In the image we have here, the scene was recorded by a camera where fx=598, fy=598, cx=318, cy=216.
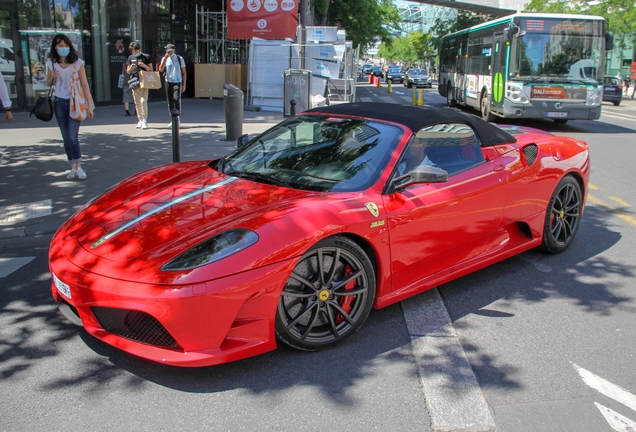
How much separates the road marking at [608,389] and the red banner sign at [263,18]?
18.5m

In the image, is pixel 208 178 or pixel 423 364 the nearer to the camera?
pixel 423 364

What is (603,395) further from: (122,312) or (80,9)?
(80,9)

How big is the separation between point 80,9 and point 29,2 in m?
1.64

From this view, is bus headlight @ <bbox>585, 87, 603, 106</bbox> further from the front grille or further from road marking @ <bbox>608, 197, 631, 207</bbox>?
the front grille

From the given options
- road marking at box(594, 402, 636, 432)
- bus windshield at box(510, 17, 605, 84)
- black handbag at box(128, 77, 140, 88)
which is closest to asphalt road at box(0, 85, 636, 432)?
road marking at box(594, 402, 636, 432)

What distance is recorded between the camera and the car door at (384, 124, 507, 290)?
3865 mm

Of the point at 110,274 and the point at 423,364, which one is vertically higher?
the point at 110,274

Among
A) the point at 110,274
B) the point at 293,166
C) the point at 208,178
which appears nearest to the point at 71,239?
the point at 110,274

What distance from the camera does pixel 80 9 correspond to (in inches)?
672

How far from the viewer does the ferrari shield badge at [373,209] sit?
3668 millimetres

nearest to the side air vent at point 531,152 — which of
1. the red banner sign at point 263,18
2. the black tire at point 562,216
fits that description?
the black tire at point 562,216

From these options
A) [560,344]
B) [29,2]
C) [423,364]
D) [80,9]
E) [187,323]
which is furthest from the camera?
[80,9]

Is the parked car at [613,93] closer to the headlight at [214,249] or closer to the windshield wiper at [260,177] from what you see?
the windshield wiper at [260,177]

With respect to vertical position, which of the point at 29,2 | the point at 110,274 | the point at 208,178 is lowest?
the point at 110,274
